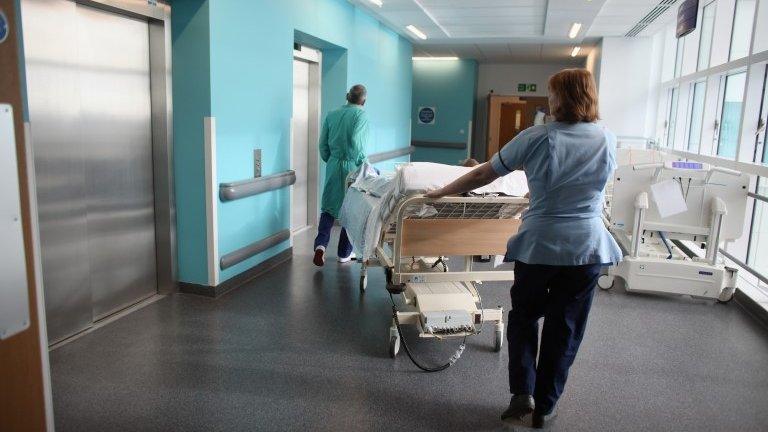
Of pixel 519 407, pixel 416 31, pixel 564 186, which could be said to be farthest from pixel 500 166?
pixel 416 31

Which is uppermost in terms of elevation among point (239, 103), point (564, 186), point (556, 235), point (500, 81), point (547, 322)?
point (500, 81)

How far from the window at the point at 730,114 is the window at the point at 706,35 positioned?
571mm

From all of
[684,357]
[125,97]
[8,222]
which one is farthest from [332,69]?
[8,222]

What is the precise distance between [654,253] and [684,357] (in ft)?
5.46

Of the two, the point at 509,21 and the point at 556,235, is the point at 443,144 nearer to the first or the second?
the point at 509,21

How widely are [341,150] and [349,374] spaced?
264 cm

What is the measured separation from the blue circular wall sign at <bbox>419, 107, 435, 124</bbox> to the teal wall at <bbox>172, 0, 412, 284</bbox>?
6724 millimetres

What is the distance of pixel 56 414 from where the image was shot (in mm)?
2670

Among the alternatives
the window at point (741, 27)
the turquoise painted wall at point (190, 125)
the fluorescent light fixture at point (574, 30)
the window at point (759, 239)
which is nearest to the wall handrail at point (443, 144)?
the fluorescent light fixture at point (574, 30)

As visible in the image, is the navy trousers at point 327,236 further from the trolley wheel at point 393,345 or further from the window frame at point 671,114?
the window frame at point 671,114

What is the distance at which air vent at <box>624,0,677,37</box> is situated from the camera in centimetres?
669

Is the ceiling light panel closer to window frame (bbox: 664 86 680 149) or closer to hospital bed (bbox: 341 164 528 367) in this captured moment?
window frame (bbox: 664 86 680 149)

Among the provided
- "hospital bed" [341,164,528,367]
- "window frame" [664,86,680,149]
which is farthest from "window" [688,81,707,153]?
"hospital bed" [341,164,528,367]

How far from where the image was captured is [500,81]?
13.6 meters
